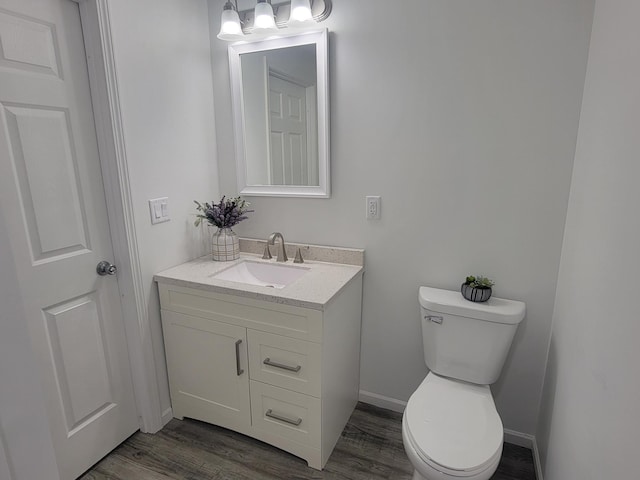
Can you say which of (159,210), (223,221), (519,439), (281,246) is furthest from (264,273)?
(519,439)

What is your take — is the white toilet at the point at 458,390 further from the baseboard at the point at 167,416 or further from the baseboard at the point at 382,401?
the baseboard at the point at 167,416

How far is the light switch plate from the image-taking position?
1.74 m

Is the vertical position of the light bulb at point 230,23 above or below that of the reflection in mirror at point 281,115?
above

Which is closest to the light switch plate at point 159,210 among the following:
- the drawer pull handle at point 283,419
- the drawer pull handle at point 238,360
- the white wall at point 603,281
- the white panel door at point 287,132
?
the white panel door at point 287,132

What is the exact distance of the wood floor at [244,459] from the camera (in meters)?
1.62

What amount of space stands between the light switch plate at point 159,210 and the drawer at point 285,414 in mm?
903

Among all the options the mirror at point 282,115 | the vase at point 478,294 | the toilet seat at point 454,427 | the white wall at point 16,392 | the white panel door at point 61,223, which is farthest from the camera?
the mirror at point 282,115

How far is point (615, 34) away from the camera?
110 cm

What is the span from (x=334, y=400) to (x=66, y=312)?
1.23 meters

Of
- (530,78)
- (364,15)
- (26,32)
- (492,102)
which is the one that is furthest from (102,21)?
(530,78)

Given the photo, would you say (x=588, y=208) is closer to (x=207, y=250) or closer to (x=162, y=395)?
(x=207, y=250)

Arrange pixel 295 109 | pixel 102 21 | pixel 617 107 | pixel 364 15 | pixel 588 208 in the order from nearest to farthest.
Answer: pixel 617 107
pixel 588 208
pixel 102 21
pixel 364 15
pixel 295 109

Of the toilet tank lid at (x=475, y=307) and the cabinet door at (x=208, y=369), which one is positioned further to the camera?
the cabinet door at (x=208, y=369)

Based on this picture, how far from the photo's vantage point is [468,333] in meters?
1.57
